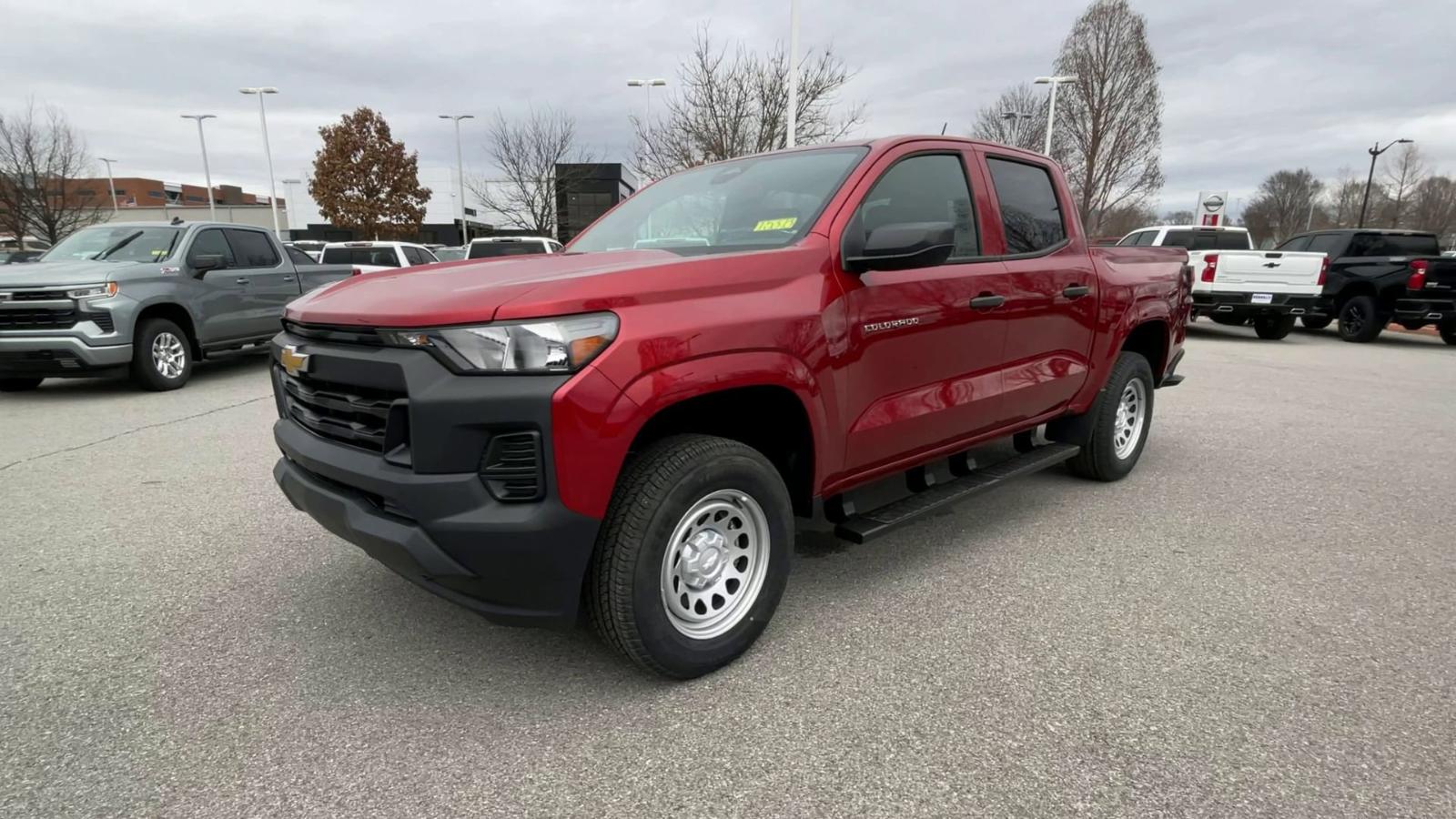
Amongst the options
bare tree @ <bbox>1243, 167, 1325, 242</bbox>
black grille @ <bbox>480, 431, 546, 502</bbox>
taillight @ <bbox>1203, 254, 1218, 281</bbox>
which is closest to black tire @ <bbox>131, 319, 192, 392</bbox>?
black grille @ <bbox>480, 431, 546, 502</bbox>

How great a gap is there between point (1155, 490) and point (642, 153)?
2065 centimetres

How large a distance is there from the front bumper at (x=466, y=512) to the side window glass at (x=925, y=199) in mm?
1537

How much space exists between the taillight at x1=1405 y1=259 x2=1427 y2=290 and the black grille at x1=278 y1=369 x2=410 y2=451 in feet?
A: 53.8

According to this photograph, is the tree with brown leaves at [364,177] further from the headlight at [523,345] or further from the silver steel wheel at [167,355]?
the headlight at [523,345]

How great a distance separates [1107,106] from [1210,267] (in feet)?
60.2

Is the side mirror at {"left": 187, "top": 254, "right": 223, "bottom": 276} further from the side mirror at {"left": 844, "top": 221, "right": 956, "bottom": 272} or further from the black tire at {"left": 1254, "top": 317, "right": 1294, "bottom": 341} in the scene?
the black tire at {"left": 1254, "top": 317, "right": 1294, "bottom": 341}

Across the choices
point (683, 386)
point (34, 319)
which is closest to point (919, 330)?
point (683, 386)

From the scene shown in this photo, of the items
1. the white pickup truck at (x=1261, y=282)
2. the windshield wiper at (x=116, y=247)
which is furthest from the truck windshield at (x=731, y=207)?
the white pickup truck at (x=1261, y=282)

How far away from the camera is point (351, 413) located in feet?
8.16

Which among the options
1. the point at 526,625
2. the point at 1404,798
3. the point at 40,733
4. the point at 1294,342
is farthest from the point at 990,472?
the point at 1294,342

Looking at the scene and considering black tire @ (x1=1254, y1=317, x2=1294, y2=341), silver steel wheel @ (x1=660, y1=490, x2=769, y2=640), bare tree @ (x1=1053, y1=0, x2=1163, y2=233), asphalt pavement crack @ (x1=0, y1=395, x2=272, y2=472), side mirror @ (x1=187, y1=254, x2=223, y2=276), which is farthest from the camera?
bare tree @ (x1=1053, y1=0, x2=1163, y2=233)

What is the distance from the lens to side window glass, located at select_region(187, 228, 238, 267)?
840cm

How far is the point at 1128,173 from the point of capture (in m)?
29.4

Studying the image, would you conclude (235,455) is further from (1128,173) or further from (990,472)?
(1128,173)
